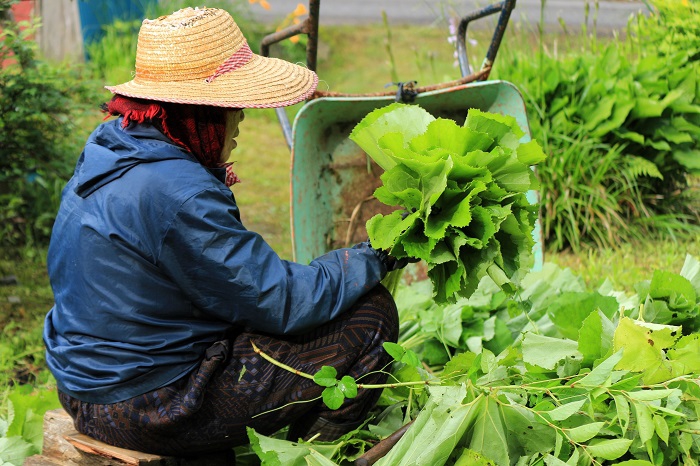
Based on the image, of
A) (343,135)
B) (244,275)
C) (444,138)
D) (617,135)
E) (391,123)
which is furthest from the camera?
(617,135)

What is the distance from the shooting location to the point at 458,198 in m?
2.21

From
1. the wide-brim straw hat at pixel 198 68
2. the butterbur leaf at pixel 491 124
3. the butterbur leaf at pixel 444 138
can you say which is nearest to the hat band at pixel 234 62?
the wide-brim straw hat at pixel 198 68

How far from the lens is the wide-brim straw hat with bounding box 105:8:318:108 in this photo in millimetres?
2250

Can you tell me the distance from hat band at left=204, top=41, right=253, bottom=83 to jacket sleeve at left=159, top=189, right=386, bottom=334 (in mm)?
364

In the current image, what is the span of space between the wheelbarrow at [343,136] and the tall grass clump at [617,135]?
934 mm

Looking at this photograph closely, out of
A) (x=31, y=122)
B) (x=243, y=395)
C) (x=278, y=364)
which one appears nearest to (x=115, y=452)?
(x=243, y=395)

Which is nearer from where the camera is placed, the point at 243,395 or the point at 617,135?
the point at 243,395

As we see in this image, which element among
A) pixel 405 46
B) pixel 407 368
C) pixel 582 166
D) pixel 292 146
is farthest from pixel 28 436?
pixel 405 46

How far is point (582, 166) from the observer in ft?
14.7

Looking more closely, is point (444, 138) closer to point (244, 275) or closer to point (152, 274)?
point (244, 275)

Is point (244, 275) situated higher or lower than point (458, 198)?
lower

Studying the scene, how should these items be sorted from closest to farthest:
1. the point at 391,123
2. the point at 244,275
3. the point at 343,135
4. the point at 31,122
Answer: the point at 244,275
the point at 391,123
the point at 343,135
the point at 31,122

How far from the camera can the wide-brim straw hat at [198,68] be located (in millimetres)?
2250

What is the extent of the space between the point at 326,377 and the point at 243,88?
32.9 inches
